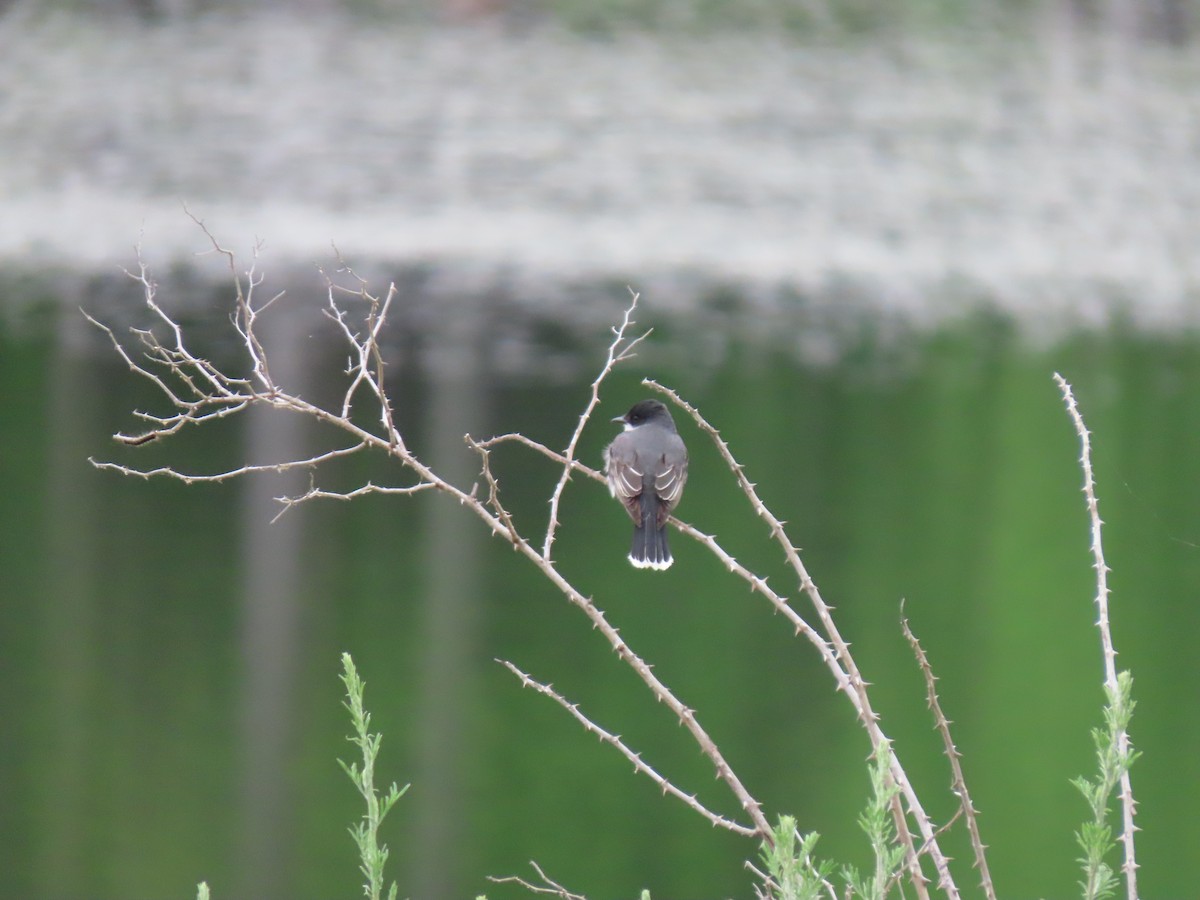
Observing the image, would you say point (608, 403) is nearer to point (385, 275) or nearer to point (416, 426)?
point (416, 426)

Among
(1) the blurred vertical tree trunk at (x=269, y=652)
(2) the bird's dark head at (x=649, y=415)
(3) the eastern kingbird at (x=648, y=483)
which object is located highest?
(2) the bird's dark head at (x=649, y=415)

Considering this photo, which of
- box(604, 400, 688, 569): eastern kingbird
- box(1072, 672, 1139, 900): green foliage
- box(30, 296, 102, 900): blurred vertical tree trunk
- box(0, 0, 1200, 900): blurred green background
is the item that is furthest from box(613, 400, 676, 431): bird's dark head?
box(30, 296, 102, 900): blurred vertical tree trunk

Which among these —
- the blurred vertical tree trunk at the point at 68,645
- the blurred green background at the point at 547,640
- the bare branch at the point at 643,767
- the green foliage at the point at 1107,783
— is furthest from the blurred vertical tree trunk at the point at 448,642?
the green foliage at the point at 1107,783

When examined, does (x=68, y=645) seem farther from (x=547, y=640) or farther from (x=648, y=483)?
(x=648, y=483)

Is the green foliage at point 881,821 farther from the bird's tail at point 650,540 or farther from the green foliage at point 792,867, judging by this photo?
the bird's tail at point 650,540

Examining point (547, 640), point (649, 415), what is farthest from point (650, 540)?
point (547, 640)

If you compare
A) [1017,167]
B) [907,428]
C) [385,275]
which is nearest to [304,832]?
[907,428]
